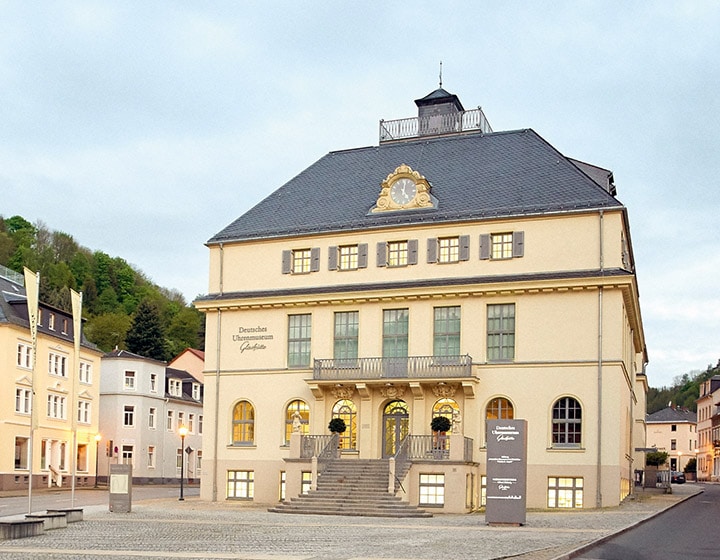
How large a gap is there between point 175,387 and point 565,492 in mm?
47279

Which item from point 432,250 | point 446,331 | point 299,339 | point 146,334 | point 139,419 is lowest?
point 139,419

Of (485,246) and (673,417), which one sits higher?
(485,246)

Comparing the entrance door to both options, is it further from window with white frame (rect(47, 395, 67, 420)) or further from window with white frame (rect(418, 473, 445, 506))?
window with white frame (rect(47, 395, 67, 420))

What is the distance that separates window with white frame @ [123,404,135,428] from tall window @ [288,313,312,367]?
3327 cm

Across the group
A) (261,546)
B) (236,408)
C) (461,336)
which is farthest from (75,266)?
(261,546)

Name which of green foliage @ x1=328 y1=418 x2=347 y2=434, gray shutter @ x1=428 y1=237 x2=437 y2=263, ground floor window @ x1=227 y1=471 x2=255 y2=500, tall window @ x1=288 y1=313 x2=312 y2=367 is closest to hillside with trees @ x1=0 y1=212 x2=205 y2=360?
ground floor window @ x1=227 y1=471 x2=255 y2=500

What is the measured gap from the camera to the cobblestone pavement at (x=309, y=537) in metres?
18.1

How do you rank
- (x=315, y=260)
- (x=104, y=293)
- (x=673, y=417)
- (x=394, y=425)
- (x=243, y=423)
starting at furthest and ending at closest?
(x=673, y=417), (x=104, y=293), (x=243, y=423), (x=315, y=260), (x=394, y=425)

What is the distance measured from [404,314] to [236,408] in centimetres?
818

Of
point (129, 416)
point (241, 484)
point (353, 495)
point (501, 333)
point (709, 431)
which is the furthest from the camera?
point (709, 431)

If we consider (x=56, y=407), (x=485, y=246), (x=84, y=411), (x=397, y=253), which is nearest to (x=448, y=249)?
(x=485, y=246)

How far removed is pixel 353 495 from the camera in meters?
33.6

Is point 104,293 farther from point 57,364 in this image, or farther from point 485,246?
point 485,246

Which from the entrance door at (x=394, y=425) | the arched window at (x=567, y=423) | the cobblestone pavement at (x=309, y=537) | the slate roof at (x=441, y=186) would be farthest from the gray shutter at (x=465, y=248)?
the cobblestone pavement at (x=309, y=537)
